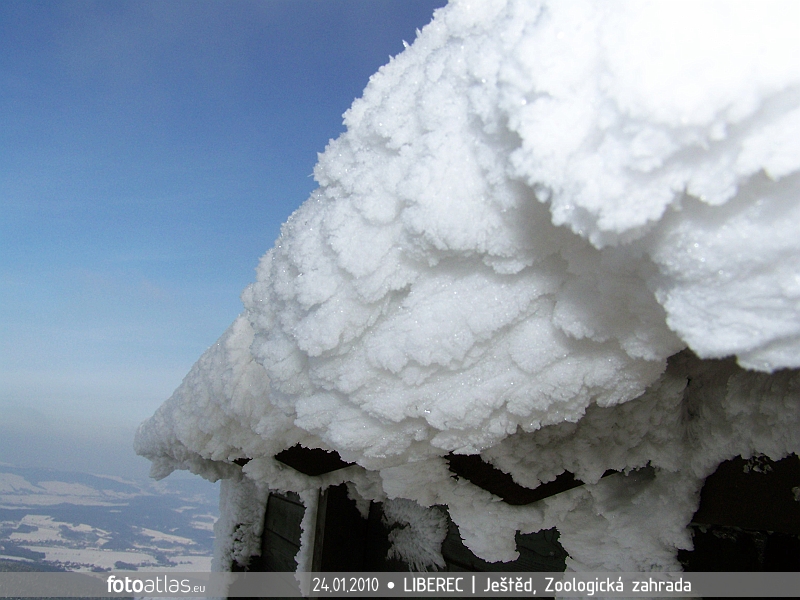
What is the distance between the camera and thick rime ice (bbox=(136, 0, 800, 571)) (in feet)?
1.74

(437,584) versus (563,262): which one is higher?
(563,262)

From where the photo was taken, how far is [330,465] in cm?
262

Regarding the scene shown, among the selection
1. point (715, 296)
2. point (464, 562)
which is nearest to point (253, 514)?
point (464, 562)

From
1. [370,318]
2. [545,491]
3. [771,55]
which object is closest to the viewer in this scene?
[771,55]

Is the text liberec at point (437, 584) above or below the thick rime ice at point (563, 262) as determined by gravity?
below

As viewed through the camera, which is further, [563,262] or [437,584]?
[437,584]

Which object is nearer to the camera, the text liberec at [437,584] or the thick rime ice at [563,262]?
the thick rime ice at [563,262]

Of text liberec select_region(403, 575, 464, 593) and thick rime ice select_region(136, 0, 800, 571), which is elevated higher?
thick rime ice select_region(136, 0, 800, 571)

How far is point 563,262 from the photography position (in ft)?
2.90

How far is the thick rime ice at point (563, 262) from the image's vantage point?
0.53 metres

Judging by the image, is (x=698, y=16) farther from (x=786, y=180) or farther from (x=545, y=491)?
(x=545, y=491)

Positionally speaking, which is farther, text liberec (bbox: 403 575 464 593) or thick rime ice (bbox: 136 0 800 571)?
text liberec (bbox: 403 575 464 593)

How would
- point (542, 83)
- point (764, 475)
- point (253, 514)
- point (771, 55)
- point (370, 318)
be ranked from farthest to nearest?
point (253, 514) < point (764, 475) < point (370, 318) < point (542, 83) < point (771, 55)

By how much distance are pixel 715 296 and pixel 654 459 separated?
1082 mm
